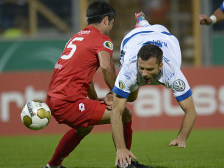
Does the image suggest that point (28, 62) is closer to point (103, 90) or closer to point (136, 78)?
point (103, 90)

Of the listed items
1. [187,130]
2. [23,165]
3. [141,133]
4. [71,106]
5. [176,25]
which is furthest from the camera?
[176,25]

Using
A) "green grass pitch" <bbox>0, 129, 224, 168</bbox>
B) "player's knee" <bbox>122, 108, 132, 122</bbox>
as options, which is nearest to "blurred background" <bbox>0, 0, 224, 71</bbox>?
"green grass pitch" <bbox>0, 129, 224, 168</bbox>

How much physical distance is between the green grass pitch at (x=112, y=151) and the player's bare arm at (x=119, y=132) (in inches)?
48.0

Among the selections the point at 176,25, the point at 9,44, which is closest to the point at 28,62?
the point at 9,44

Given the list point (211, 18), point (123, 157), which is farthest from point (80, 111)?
point (211, 18)

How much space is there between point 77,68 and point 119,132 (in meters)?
1.17

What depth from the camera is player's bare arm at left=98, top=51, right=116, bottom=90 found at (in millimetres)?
6359

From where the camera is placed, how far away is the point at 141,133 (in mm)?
12508

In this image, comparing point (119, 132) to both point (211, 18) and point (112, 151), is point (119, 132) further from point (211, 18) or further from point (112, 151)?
point (112, 151)

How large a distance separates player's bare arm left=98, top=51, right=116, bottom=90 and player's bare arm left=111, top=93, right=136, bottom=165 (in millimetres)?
551

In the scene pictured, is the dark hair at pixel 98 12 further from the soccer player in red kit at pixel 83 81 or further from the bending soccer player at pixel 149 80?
the bending soccer player at pixel 149 80

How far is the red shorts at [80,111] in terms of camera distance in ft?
21.2

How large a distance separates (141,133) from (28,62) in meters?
5.06

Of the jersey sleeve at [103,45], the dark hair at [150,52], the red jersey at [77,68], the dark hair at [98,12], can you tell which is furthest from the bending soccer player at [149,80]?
the dark hair at [98,12]
